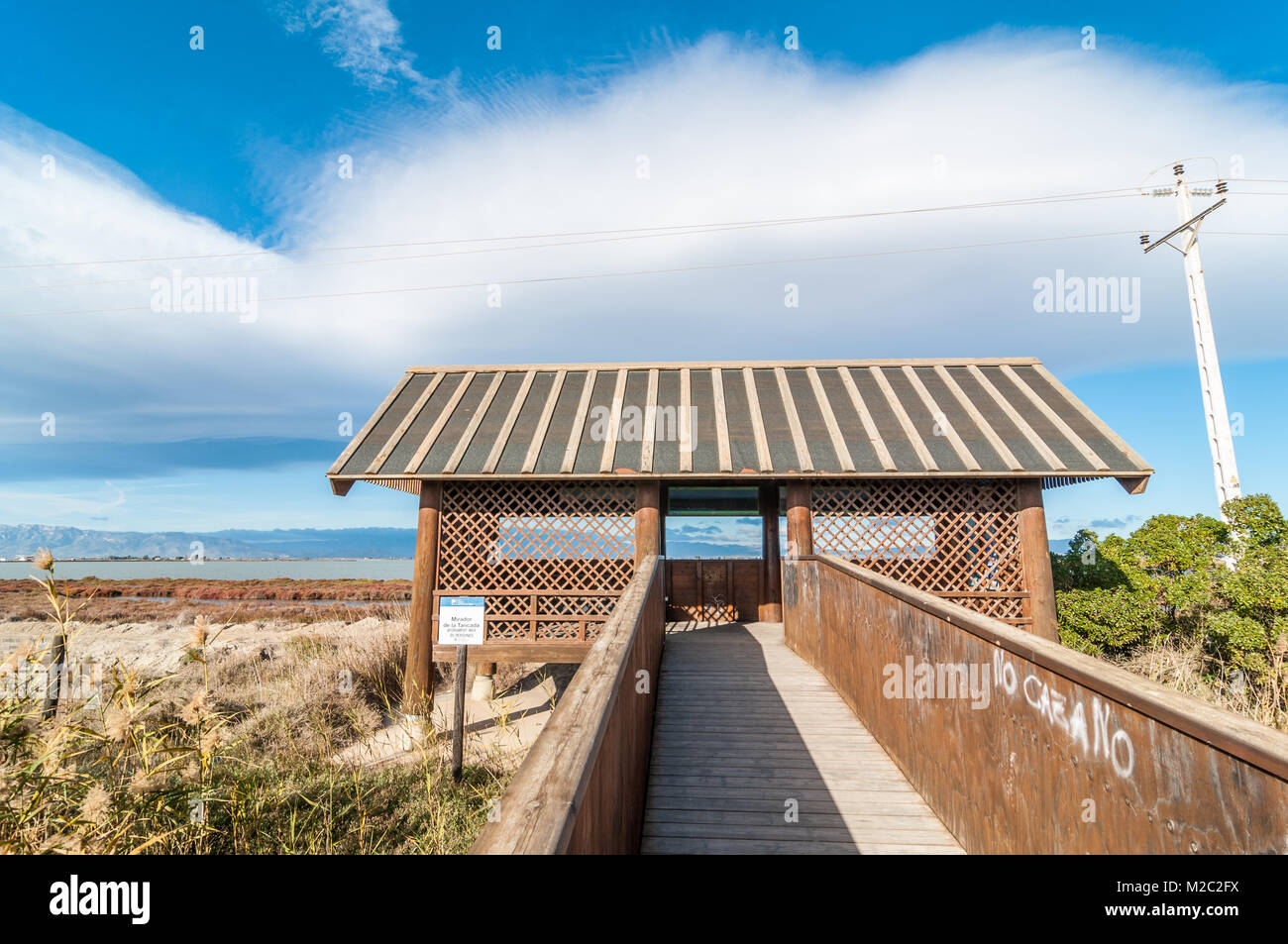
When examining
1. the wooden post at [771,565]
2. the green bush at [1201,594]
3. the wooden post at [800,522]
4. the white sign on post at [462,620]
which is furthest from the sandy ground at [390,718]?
the green bush at [1201,594]

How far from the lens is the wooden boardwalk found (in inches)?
126

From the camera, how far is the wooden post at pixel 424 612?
28.6 feet

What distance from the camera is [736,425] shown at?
9414 millimetres

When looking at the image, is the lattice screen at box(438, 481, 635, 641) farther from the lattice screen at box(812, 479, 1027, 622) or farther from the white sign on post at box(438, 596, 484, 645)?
the lattice screen at box(812, 479, 1027, 622)

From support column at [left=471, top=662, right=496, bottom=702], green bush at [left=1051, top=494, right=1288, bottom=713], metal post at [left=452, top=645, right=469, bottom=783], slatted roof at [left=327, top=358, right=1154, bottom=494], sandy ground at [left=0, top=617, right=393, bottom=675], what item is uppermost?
slatted roof at [left=327, top=358, right=1154, bottom=494]

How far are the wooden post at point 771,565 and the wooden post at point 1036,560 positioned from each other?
12.0 feet

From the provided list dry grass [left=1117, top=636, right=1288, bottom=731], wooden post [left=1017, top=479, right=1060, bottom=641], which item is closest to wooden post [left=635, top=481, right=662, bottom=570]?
wooden post [left=1017, top=479, right=1060, bottom=641]

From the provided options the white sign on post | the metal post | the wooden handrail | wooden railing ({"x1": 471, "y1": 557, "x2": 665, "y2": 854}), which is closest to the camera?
wooden railing ({"x1": 471, "y1": 557, "x2": 665, "y2": 854})

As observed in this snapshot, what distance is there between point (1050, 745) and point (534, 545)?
7.55m

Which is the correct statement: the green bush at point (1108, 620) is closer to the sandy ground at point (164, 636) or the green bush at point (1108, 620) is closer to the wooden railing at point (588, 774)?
the wooden railing at point (588, 774)

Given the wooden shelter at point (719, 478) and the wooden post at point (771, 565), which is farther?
the wooden post at point (771, 565)

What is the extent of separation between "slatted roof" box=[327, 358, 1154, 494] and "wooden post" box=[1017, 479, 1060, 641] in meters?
0.41
